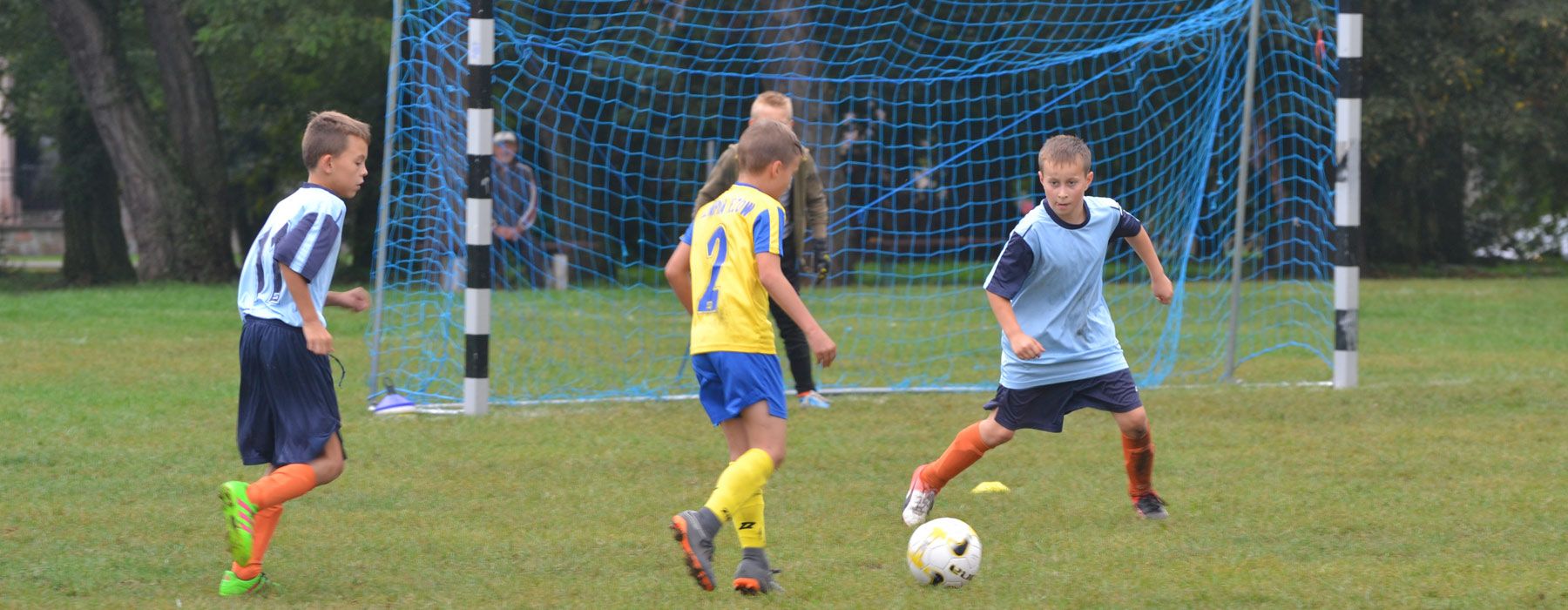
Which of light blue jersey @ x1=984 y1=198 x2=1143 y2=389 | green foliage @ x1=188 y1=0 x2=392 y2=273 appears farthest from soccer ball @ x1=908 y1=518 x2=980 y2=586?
green foliage @ x1=188 y1=0 x2=392 y2=273

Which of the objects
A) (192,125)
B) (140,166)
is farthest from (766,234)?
(192,125)

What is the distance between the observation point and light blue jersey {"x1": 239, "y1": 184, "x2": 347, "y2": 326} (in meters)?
4.45

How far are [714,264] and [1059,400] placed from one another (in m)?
1.61

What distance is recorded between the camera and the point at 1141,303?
48.0 ft

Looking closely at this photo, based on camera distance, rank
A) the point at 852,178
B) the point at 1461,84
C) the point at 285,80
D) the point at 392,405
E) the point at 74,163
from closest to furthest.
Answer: the point at 392,405 < the point at 852,178 < the point at 1461,84 < the point at 74,163 < the point at 285,80

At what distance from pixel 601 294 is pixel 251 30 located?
8973 millimetres

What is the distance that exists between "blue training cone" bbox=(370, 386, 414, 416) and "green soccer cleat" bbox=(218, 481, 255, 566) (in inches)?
153

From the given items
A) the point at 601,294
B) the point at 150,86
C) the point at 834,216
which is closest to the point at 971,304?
the point at 834,216

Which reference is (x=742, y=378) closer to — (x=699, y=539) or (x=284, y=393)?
(x=699, y=539)

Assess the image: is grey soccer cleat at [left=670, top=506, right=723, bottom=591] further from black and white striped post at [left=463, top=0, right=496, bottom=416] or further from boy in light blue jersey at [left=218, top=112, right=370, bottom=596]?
black and white striped post at [left=463, top=0, right=496, bottom=416]

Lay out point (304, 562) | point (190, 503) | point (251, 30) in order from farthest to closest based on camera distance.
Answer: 1. point (251, 30)
2. point (190, 503)
3. point (304, 562)

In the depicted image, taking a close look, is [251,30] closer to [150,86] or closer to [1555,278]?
[150,86]

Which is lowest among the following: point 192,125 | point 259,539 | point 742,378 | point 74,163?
point 259,539

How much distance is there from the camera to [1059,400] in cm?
569
